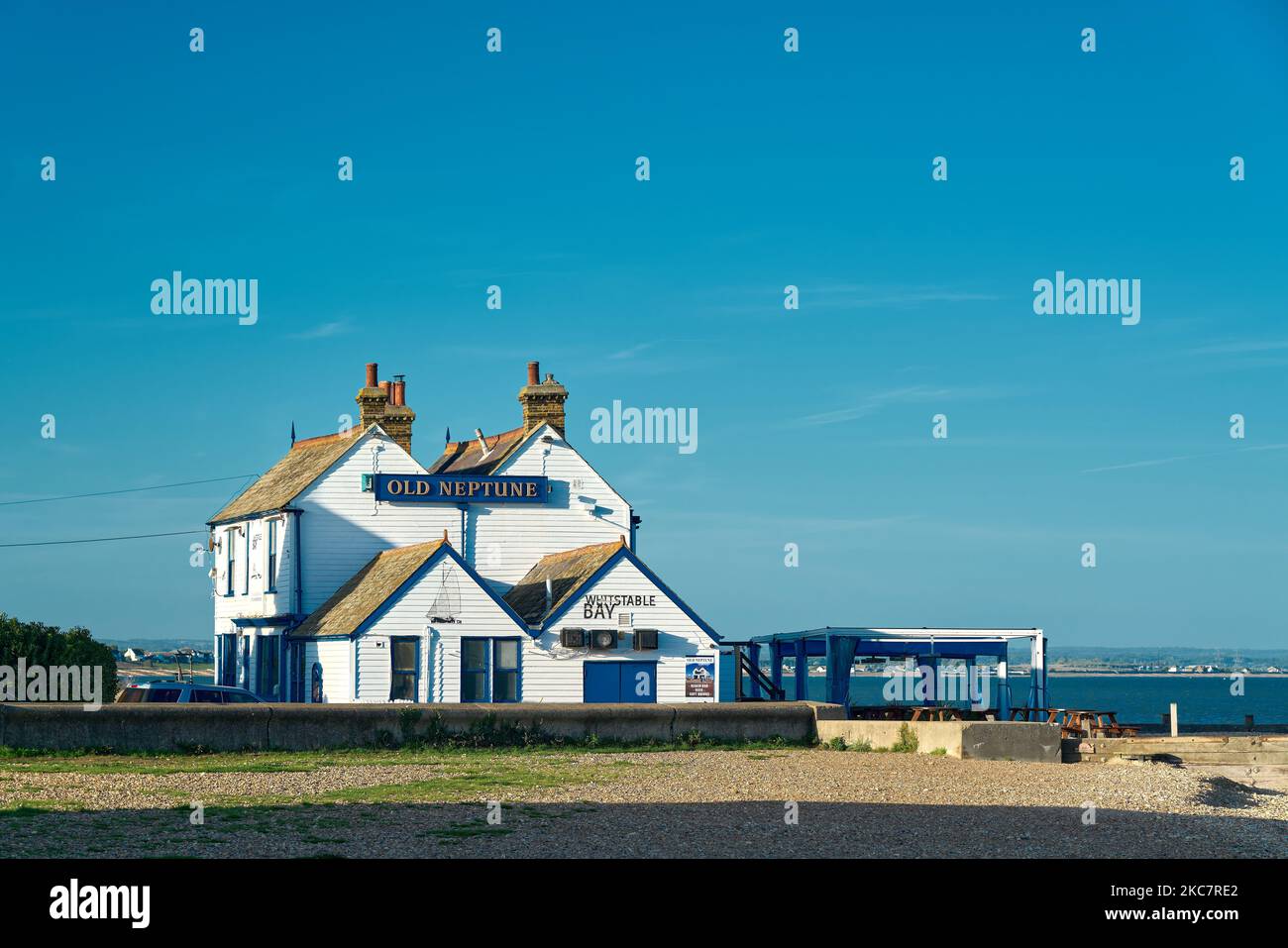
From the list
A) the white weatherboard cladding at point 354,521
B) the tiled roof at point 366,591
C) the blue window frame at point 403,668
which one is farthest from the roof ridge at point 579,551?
the blue window frame at point 403,668

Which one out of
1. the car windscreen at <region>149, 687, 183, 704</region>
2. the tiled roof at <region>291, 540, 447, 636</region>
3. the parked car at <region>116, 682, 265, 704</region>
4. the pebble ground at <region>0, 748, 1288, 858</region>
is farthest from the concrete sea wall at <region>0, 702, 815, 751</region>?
the tiled roof at <region>291, 540, 447, 636</region>

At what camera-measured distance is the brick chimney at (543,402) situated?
51.8m

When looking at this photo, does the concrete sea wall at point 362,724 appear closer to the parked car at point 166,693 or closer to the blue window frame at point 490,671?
the parked car at point 166,693

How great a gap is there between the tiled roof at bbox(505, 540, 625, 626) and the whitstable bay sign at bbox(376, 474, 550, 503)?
2.06m

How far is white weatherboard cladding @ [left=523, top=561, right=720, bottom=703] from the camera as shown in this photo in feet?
143

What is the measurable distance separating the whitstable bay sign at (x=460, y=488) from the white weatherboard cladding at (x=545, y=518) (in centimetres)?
32

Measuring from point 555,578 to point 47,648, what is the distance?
45.7 feet

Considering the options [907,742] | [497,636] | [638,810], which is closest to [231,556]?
[497,636]

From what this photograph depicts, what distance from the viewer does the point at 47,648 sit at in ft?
Answer: 148

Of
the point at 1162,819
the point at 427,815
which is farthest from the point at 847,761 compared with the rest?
the point at 427,815

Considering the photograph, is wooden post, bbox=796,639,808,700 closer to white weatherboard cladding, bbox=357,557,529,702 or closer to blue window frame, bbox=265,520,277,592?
white weatherboard cladding, bbox=357,557,529,702

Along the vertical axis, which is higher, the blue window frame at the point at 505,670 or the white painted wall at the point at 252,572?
the white painted wall at the point at 252,572
